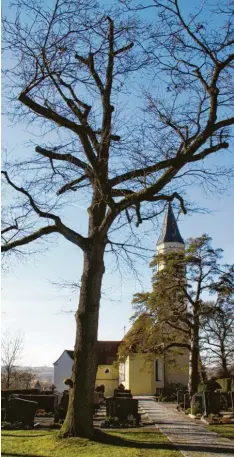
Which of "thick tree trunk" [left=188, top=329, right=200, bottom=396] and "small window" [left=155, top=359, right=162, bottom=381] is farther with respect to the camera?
"small window" [left=155, top=359, right=162, bottom=381]

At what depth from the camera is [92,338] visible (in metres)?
10.8

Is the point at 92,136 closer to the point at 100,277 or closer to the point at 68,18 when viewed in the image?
the point at 68,18

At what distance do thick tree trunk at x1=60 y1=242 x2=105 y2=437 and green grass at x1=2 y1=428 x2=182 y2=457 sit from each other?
0.44m

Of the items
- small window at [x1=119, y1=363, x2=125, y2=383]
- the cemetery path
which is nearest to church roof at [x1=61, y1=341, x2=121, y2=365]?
small window at [x1=119, y1=363, x2=125, y2=383]

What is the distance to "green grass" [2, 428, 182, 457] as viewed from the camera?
8617 mm

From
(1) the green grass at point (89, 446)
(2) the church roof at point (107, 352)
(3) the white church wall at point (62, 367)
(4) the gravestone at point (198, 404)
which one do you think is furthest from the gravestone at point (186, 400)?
(3) the white church wall at point (62, 367)

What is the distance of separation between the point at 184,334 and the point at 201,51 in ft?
72.9

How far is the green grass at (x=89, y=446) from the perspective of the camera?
8.62 metres

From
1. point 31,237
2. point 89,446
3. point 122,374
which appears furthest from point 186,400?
point 122,374

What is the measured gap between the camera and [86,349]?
35.0 ft

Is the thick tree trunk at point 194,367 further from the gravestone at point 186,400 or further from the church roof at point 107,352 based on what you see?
the church roof at point 107,352

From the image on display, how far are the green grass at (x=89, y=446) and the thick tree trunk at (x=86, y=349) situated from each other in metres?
0.44

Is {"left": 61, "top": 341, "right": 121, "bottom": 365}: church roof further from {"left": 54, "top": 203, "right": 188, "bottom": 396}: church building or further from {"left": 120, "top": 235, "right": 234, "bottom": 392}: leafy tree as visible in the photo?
{"left": 120, "top": 235, "right": 234, "bottom": 392}: leafy tree

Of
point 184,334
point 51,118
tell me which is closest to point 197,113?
point 51,118
